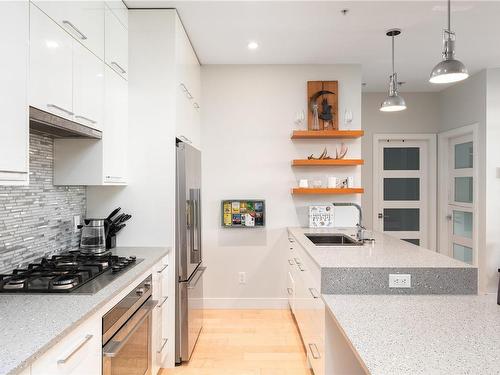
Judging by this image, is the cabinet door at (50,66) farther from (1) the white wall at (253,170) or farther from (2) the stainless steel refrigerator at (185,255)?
(1) the white wall at (253,170)

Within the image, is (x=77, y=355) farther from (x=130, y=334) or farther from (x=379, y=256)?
(x=379, y=256)

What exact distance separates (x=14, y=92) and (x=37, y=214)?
0.96 m

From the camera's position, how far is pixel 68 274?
→ 5.90ft

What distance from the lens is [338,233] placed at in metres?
3.51

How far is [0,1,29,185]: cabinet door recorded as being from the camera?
1372mm

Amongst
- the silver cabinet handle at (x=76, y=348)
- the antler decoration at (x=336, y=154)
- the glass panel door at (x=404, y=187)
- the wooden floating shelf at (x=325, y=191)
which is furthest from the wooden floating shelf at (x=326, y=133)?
the silver cabinet handle at (x=76, y=348)

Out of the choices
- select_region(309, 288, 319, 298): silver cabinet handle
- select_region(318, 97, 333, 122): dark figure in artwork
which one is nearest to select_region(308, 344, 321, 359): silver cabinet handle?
select_region(309, 288, 319, 298): silver cabinet handle

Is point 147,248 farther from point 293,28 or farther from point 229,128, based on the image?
point 293,28

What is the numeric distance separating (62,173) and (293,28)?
6.98 ft

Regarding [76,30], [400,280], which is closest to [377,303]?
[400,280]

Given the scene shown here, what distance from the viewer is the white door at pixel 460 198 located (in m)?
4.47

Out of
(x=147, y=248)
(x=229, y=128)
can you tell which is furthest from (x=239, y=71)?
(x=147, y=248)

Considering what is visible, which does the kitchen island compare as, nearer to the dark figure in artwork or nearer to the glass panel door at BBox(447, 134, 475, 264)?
the dark figure in artwork

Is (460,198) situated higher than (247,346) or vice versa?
(460,198)
